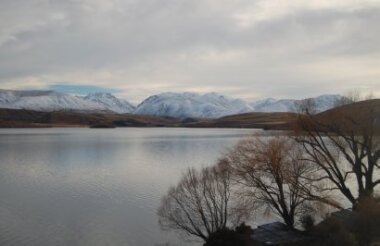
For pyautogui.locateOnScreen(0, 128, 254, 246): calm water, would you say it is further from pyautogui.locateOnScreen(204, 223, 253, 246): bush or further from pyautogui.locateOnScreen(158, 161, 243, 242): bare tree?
pyautogui.locateOnScreen(204, 223, 253, 246): bush

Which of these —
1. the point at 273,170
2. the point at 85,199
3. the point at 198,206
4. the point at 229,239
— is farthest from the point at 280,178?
the point at 85,199

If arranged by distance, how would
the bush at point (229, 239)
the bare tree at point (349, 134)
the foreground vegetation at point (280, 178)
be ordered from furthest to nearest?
the bare tree at point (349, 134)
the foreground vegetation at point (280, 178)
the bush at point (229, 239)

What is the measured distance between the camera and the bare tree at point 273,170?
30.9 metres

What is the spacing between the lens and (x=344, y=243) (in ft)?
70.9

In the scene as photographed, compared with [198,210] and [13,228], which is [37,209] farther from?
[198,210]

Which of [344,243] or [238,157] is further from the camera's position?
[238,157]

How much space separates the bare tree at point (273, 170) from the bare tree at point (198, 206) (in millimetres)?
1524

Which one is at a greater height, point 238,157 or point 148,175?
point 238,157

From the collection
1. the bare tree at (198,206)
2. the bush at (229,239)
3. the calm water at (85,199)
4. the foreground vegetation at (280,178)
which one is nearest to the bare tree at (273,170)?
the foreground vegetation at (280,178)

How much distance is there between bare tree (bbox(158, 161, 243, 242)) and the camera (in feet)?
98.2

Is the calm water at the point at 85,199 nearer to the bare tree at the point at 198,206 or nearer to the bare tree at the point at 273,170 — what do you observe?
the bare tree at the point at 198,206

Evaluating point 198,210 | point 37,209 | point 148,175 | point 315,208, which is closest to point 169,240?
point 198,210

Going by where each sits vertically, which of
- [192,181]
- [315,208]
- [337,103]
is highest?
[337,103]

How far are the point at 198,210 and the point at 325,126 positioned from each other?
472 inches
